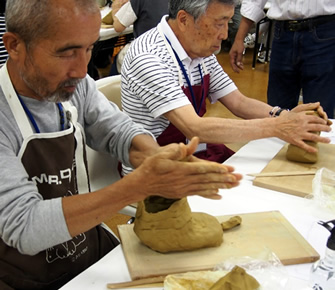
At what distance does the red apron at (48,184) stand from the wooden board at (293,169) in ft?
2.08

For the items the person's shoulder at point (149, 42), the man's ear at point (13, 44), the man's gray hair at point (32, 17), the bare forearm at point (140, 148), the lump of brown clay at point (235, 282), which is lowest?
the lump of brown clay at point (235, 282)

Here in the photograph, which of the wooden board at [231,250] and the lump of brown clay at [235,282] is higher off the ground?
the lump of brown clay at [235,282]

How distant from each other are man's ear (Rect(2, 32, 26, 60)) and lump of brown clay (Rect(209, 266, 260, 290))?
2.36 feet

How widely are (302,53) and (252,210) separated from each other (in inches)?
53.2

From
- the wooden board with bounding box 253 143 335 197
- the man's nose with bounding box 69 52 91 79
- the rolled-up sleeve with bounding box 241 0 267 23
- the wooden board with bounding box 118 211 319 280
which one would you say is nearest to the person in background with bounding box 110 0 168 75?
the rolled-up sleeve with bounding box 241 0 267 23

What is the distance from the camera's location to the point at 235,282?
84 cm

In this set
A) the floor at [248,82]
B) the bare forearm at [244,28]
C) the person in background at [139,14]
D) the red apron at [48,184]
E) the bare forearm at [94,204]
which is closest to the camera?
the bare forearm at [94,204]

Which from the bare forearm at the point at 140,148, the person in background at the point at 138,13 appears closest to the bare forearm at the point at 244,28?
the person in background at the point at 138,13

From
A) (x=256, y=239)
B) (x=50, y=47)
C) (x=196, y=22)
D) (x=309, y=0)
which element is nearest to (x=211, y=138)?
(x=196, y=22)

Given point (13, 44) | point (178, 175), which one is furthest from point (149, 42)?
point (178, 175)

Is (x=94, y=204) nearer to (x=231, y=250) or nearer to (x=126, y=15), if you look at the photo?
(x=231, y=250)

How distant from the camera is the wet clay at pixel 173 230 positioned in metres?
1.02

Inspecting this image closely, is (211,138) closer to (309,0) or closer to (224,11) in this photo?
(224,11)

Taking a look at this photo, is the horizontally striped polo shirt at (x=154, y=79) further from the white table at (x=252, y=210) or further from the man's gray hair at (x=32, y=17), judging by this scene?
the man's gray hair at (x=32, y=17)
